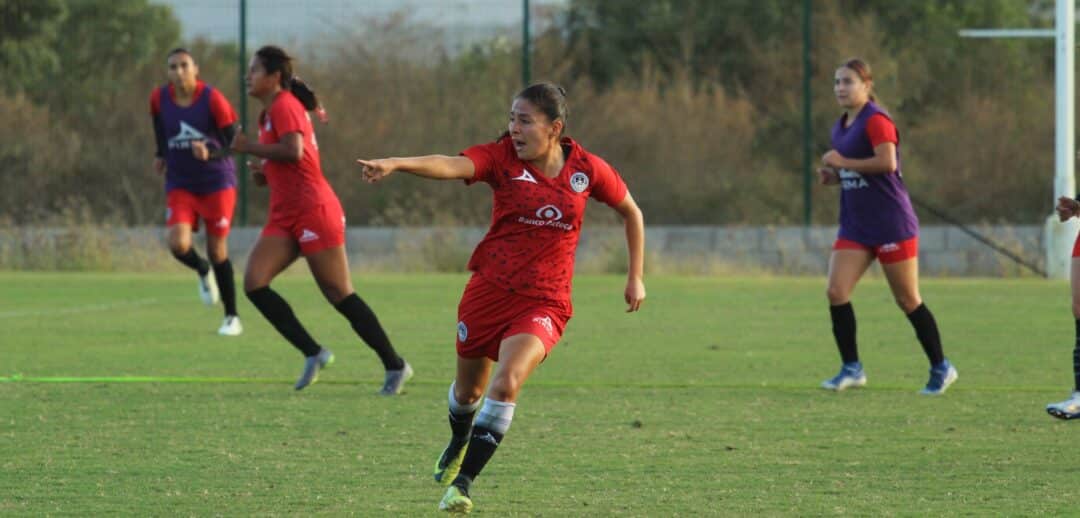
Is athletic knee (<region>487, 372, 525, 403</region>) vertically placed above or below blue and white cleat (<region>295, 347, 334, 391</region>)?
above

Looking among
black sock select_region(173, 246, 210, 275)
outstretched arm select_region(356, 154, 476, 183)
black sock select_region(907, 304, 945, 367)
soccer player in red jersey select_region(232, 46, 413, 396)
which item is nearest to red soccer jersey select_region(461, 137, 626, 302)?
outstretched arm select_region(356, 154, 476, 183)

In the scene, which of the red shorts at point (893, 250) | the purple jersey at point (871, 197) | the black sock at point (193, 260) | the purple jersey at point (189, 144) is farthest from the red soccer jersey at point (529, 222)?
the black sock at point (193, 260)

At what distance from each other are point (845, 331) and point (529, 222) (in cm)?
413

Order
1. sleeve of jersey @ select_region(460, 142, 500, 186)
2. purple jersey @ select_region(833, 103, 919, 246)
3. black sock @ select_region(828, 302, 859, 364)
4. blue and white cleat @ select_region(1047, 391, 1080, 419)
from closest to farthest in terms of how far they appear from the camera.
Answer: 1. sleeve of jersey @ select_region(460, 142, 500, 186)
2. blue and white cleat @ select_region(1047, 391, 1080, 419)
3. purple jersey @ select_region(833, 103, 919, 246)
4. black sock @ select_region(828, 302, 859, 364)

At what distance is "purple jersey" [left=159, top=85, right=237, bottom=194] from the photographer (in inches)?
530

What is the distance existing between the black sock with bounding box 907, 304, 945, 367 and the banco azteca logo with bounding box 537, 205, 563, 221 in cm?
404

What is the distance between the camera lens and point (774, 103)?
86.4 feet

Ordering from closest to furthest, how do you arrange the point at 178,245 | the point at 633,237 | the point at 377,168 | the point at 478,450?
the point at 377,168, the point at 478,450, the point at 633,237, the point at 178,245

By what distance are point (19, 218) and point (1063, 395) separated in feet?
63.1

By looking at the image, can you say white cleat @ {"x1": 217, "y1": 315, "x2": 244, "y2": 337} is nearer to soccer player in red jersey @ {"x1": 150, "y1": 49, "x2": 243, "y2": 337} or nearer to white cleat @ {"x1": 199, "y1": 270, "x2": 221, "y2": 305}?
soccer player in red jersey @ {"x1": 150, "y1": 49, "x2": 243, "y2": 337}

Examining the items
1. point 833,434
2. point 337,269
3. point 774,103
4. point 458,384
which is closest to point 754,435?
point 833,434

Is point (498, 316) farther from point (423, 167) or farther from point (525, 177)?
point (423, 167)

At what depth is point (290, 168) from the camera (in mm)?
10086

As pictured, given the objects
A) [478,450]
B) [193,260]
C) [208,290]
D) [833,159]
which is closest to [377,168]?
[478,450]
